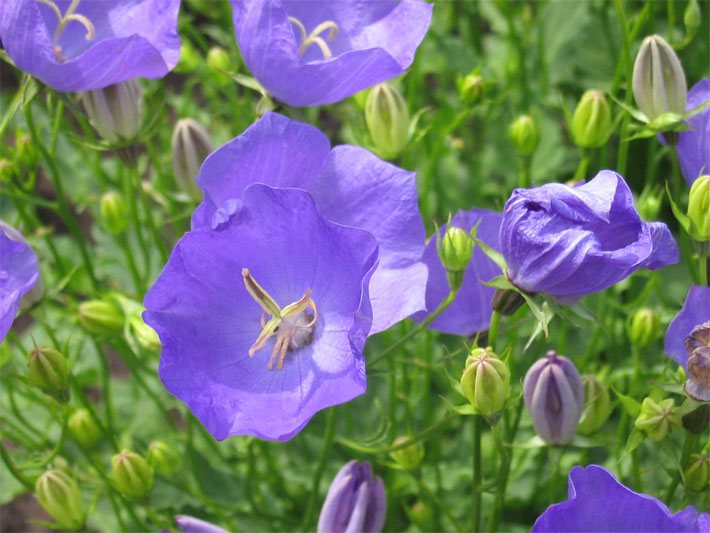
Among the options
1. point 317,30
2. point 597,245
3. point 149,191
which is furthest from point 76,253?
point 597,245

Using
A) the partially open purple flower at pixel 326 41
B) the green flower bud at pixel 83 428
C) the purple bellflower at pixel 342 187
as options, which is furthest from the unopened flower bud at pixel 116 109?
the green flower bud at pixel 83 428

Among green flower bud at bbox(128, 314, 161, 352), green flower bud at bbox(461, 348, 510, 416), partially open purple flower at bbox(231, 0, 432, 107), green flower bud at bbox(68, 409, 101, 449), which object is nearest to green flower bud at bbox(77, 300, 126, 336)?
green flower bud at bbox(128, 314, 161, 352)

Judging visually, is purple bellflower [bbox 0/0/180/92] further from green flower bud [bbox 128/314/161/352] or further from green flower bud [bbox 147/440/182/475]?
green flower bud [bbox 147/440/182/475]

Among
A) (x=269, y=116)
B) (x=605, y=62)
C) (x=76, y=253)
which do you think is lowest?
(x=76, y=253)

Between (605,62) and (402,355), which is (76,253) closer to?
(402,355)

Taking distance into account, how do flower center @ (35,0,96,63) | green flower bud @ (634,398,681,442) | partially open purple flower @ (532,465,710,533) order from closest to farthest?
1. partially open purple flower @ (532,465,710,533)
2. green flower bud @ (634,398,681,442)
3. flower center @ (35,0,96,63)

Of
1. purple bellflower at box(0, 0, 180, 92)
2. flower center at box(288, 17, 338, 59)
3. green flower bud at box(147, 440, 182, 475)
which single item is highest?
purple bellflower at box(0, 0, 180, 92)
